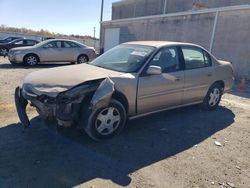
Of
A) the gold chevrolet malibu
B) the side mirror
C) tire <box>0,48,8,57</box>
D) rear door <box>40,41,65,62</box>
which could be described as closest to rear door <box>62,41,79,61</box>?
rear door <box>40,41,65,62</box>

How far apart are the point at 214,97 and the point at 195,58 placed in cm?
124

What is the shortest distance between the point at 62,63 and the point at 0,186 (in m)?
12.3

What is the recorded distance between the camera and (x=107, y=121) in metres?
4.16

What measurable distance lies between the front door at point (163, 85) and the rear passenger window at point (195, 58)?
1.01ft

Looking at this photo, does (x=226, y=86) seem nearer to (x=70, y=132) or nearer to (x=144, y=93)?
(x=144, y=93)

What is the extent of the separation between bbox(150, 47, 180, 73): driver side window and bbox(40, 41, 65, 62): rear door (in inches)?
369

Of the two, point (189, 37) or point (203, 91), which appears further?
point (189, 37)

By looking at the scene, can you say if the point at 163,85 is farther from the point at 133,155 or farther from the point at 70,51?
the point at 70,51

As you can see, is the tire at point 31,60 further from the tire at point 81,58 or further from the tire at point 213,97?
the tire at point 213,97

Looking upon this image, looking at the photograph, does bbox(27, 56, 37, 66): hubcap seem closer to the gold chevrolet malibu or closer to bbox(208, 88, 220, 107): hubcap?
the gold chevrolet malibu

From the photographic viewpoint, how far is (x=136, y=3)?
2594 cm

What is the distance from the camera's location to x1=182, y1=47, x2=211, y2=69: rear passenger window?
543cm

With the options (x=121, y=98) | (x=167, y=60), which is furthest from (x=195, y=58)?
(x=121, y=98)

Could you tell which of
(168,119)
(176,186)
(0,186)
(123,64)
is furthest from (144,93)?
(0,186)
